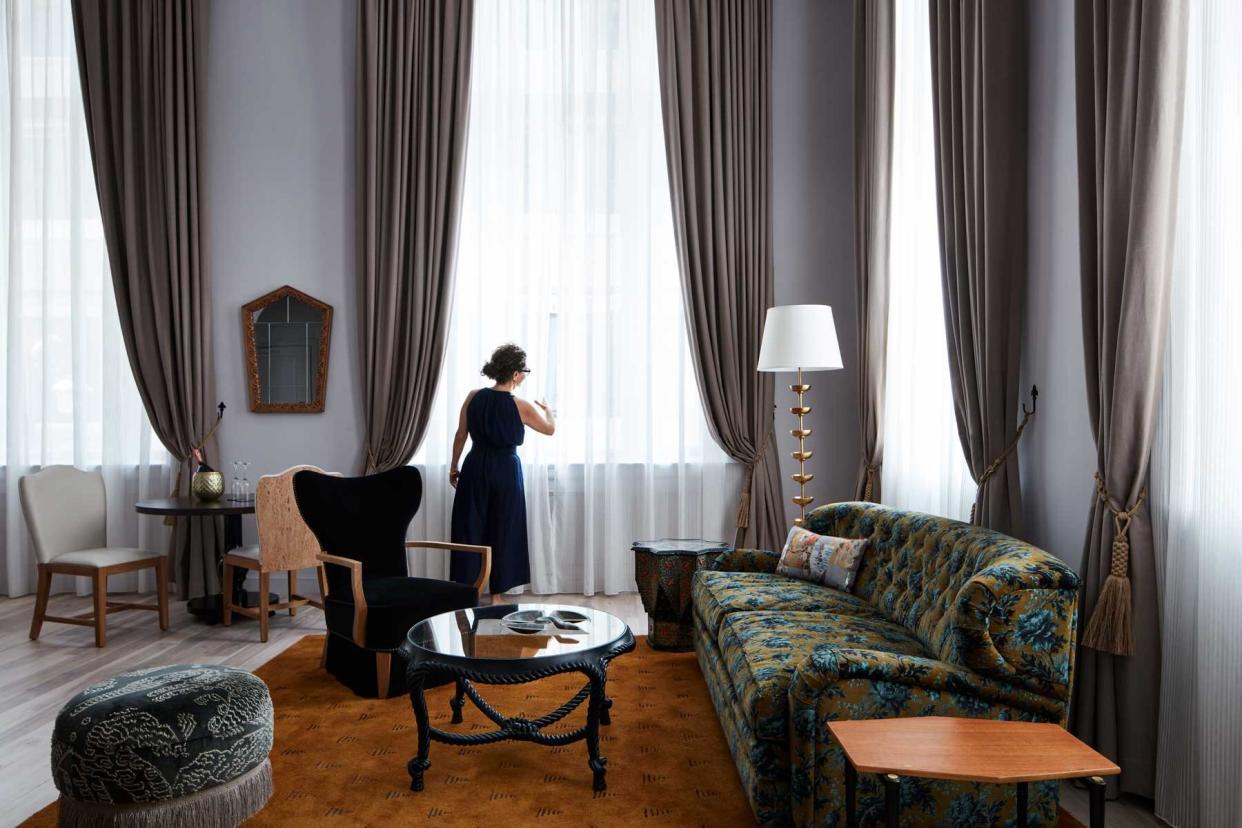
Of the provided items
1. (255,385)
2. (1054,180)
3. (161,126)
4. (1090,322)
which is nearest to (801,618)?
(1090,322)

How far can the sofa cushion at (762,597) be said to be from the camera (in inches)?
131

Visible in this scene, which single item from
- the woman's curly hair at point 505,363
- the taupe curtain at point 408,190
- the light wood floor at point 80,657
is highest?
the taupe curtain at point 408,190

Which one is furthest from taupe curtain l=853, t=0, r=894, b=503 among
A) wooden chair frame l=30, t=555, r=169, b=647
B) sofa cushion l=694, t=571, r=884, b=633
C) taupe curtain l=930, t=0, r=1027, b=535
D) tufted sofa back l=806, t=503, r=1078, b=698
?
wooden chair frame l=30, t=555, r=169, b=647

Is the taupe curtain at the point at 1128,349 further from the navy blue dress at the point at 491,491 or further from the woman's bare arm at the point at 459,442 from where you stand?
the woman's bare arm at the point at 459,442

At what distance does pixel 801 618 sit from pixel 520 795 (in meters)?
1.18

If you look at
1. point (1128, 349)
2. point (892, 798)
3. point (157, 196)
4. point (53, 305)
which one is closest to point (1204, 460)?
point (1128, 349)

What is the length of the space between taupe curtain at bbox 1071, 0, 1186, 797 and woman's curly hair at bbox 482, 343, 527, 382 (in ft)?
9.82

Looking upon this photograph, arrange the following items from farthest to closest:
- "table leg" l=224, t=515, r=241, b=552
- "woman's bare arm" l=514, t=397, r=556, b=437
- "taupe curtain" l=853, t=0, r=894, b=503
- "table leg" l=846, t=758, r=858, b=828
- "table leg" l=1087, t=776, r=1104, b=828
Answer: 1. "table leg" l=224, t=515, r=241, b=552
2. "woman's bare arm" l=514, t=397, r=556, b=437
3. "taupe curtain" l=853, t=0, r=894, b=503
4. "table leg" l=846, t=758, r=858, b=828
5. "table leg" l=1087, t=776, r=1104, b=828

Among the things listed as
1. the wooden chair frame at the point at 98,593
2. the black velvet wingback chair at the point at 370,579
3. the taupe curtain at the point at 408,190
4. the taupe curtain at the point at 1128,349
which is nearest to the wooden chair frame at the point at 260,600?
the wooden chair frame at the point at 98,593

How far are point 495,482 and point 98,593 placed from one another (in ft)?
6.93

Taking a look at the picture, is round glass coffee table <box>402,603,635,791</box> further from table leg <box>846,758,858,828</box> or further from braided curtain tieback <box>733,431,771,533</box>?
braided curtain tieback <box>733,431,771,533</box>

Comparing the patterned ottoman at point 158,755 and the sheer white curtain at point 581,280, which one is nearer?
the patterned ottoman at point 158,755

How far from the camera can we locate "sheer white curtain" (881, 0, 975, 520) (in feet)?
13.3

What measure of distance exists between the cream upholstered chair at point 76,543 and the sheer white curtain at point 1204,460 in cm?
467
